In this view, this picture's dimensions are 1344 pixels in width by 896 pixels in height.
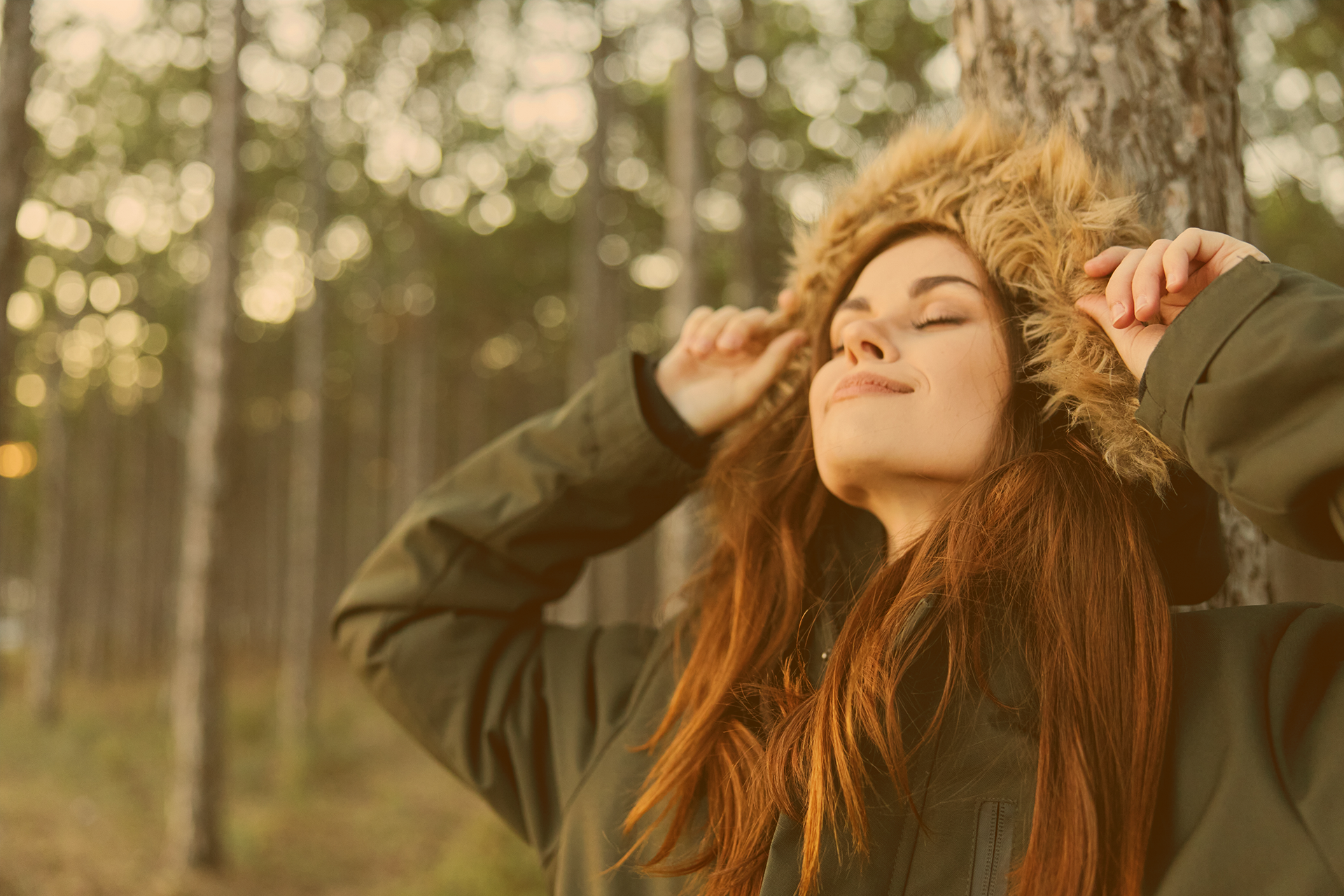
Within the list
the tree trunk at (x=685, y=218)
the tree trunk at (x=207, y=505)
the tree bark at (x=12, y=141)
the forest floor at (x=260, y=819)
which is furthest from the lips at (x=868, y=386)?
the tree trunk at (x=207, y=505)

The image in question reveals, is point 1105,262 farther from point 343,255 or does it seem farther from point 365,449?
point 365,449

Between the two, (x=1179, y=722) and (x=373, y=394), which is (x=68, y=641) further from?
(x=1179, y=722)

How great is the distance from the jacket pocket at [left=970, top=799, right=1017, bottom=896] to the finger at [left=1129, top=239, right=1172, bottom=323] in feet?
2.50

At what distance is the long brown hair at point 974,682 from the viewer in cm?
119

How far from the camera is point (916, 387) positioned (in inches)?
59.0

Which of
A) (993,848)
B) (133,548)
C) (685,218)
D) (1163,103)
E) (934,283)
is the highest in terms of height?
(685,218)

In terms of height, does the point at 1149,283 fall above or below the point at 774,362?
above

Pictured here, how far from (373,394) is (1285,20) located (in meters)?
17.4

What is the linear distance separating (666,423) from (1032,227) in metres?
0.85

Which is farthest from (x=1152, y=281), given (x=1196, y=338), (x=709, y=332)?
(x=709, y=332)

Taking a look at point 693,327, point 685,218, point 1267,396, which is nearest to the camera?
point 1267,396

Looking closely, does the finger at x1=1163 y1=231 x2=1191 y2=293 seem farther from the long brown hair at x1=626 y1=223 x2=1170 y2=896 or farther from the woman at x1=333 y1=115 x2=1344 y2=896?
the long brown hair at x1=626 y1=223 x2=1170 y2=896

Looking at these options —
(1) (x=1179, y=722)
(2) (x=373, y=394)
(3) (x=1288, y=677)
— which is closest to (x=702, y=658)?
(1) (x=1179, y=722)

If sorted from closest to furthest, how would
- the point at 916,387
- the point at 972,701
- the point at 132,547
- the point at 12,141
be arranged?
the point at 972,701
the point at 916,387
the point at 12,141
the point at 132,547
